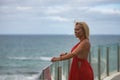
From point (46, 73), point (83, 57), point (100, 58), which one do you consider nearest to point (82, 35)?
Answer: point (83, 57)

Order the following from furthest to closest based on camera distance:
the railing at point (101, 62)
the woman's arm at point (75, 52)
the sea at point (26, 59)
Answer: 1. the sea at point (26, 59)
2. the railing at point (101, 62)
3. the woman's arm at point (75, 52)

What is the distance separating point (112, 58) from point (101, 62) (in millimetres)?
773

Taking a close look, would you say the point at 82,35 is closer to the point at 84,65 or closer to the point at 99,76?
the point at 84,65

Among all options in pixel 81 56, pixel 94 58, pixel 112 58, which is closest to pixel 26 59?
pixel 112 58

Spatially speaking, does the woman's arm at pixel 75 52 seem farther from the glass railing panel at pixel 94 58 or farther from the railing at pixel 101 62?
the glass railing panel at pixel 94 58

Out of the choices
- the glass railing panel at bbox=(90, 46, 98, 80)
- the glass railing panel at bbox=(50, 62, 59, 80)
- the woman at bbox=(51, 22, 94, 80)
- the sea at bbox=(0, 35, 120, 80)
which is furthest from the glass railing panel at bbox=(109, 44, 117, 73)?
the woman at bbox=(51, 22, 94, 80)

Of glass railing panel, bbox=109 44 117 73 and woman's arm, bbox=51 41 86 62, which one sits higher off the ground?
woman's arm, bbox=51 41 86 62

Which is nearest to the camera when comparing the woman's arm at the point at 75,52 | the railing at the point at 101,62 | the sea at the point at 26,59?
the woman's arm at the point at 75,52

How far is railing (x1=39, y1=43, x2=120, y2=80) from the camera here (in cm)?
759

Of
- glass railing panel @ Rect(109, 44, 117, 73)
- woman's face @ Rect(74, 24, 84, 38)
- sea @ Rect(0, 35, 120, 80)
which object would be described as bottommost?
sea @ Rect(0, 35, 120, 80)

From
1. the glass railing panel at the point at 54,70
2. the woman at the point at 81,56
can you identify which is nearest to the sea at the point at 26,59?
the glass railing panel at the point at 54,70

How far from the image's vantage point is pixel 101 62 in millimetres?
9703

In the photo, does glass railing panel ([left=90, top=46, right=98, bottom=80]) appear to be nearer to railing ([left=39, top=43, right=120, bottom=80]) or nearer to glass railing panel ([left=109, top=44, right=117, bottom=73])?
railing ([left=39, top=43, right=120, bottom=80])

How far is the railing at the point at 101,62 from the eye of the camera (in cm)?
759
